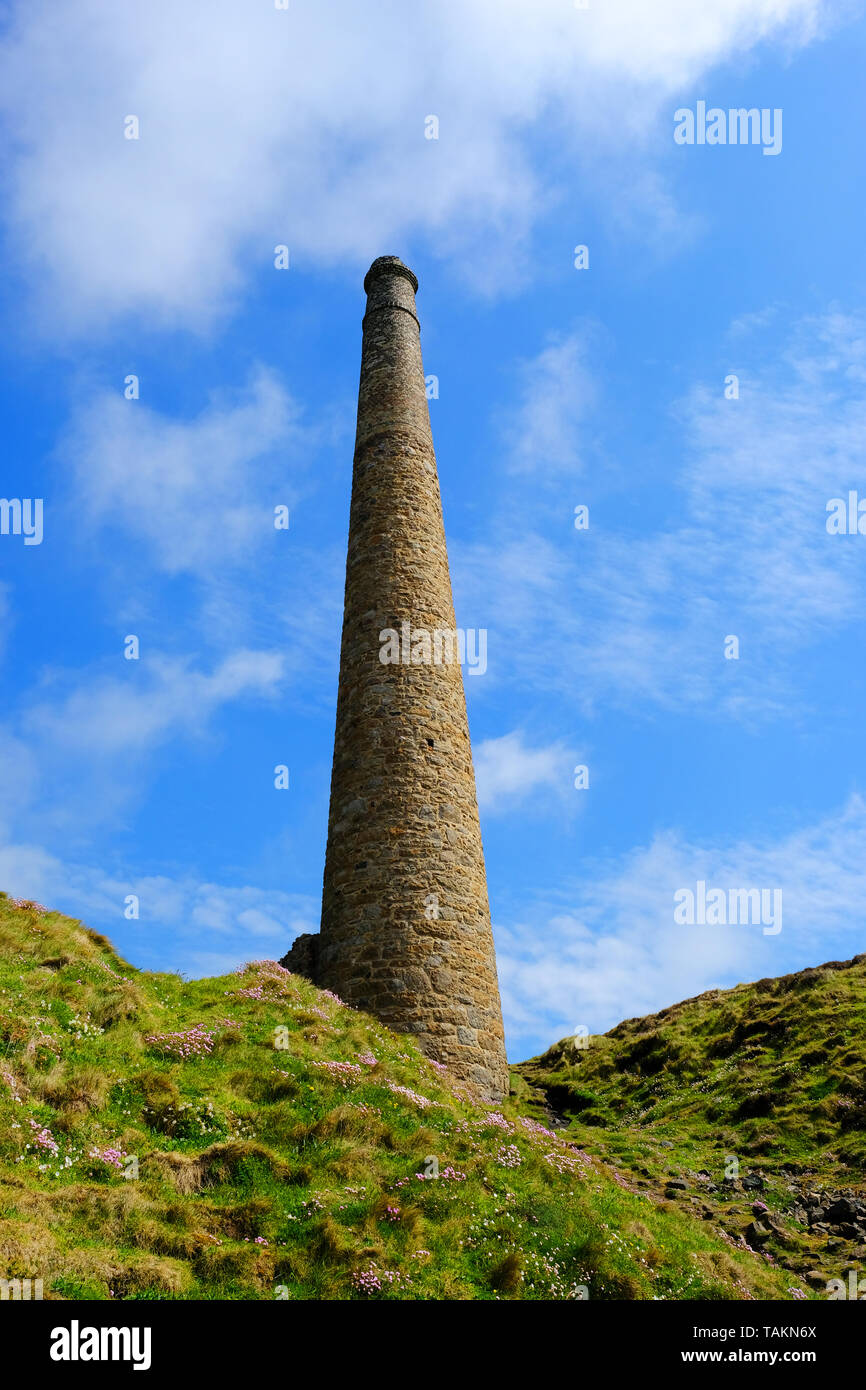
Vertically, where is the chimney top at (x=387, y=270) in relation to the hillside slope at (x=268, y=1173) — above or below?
above

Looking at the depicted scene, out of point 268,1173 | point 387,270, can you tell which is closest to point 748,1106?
point 268,1173

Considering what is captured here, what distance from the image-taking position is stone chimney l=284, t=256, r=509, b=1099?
60.9ft

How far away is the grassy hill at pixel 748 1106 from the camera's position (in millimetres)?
16438

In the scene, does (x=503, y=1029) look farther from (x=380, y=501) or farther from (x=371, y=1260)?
(x=380, y=501)

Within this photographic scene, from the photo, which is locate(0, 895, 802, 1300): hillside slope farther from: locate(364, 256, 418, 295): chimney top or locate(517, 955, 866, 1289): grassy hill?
locate(364, 256, 418, 295): chimney top

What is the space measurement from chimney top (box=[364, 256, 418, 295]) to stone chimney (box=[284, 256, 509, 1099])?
4.69 meters

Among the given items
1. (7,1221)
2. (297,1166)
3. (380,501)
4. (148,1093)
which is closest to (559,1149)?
(297,1166)

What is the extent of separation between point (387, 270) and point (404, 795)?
1700 centimetres

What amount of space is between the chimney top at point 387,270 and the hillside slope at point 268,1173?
20.9 meters

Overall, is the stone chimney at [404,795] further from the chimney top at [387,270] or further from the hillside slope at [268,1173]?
the chimney top at [387,270]

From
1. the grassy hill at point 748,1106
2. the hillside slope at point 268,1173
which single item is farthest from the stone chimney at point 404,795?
the grassy hill at point 748,1106

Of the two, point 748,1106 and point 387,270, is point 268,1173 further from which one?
point 387,270

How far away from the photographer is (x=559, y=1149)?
53.5 ft

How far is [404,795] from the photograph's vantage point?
20.2 metres
